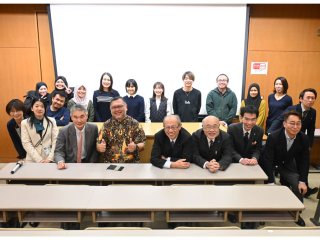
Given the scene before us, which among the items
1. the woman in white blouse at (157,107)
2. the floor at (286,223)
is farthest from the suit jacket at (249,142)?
the woman in white blouse at (157,107)

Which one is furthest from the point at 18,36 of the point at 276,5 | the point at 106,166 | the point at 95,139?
→ the point at 276,5

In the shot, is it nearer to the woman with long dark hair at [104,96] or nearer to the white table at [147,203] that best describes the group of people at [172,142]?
the white table at [147,203]

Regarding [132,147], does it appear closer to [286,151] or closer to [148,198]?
[148,198]

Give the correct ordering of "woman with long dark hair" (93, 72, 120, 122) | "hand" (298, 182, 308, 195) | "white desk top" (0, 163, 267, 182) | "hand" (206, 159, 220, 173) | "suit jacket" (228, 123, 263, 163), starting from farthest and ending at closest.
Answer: "woman with long dark hair" (93, 72, 120, 122) < "suit jacket" (228, 123, 263, 163) < "hand" (298, 182, 308, 195) < "hand" (206, 159, 220, 173) < "white desk top" (0, 163, 267, 182)

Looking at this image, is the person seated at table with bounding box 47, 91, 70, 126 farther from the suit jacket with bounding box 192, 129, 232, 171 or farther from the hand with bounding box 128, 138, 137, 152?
the suit jacket with bounding box 192, 129, 232, 171

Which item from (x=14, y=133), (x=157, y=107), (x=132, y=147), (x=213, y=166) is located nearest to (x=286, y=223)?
(x=213, y=166)

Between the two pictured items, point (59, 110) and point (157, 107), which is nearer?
point (59, 110)

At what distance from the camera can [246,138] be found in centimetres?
344

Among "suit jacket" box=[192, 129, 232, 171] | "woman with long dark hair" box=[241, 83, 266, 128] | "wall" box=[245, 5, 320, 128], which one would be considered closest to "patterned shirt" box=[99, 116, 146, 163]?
"suit jacket" box=[192, 129, 232, 171]

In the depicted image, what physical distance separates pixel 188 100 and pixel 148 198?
2.52 metres

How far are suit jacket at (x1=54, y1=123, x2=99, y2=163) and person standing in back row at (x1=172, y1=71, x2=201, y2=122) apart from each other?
1752 mm

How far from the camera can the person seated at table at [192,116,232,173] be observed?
10.2ft

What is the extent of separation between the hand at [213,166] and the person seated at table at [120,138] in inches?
32.4

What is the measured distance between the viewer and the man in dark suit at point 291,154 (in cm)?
326
